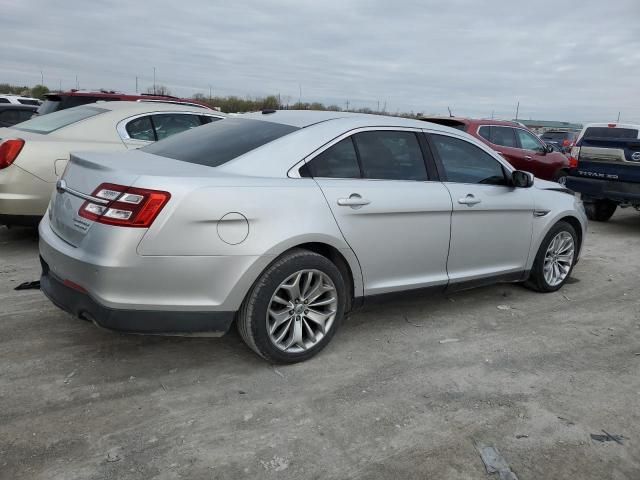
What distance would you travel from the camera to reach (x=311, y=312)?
358 centimetres

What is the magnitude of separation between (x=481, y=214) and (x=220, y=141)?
83.0 inches

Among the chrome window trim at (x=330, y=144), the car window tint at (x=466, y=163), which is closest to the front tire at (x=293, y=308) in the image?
the chrome window trim at (x=330, y=144)

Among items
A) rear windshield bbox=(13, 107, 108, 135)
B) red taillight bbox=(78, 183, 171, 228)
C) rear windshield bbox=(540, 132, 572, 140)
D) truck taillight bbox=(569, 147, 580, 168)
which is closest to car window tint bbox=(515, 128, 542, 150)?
truck taillight bbox=(569, 147, 580, 168)

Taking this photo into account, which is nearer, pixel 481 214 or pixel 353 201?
pixel 353 201

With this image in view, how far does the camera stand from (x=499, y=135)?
1101 cm

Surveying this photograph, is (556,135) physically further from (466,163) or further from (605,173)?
(466,163)

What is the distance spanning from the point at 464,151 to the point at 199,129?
212cm

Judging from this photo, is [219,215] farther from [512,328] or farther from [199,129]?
[512,328]

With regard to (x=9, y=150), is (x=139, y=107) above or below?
above

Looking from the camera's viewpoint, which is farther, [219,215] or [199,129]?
[199,129]

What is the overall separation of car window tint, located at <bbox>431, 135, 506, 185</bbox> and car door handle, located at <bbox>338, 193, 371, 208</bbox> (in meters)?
0.97

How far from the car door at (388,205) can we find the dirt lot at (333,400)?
0.54m

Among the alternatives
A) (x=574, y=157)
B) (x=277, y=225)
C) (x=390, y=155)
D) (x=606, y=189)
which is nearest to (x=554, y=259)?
(x=390, y=155)

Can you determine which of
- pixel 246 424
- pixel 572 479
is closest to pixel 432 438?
pixel 572 479
